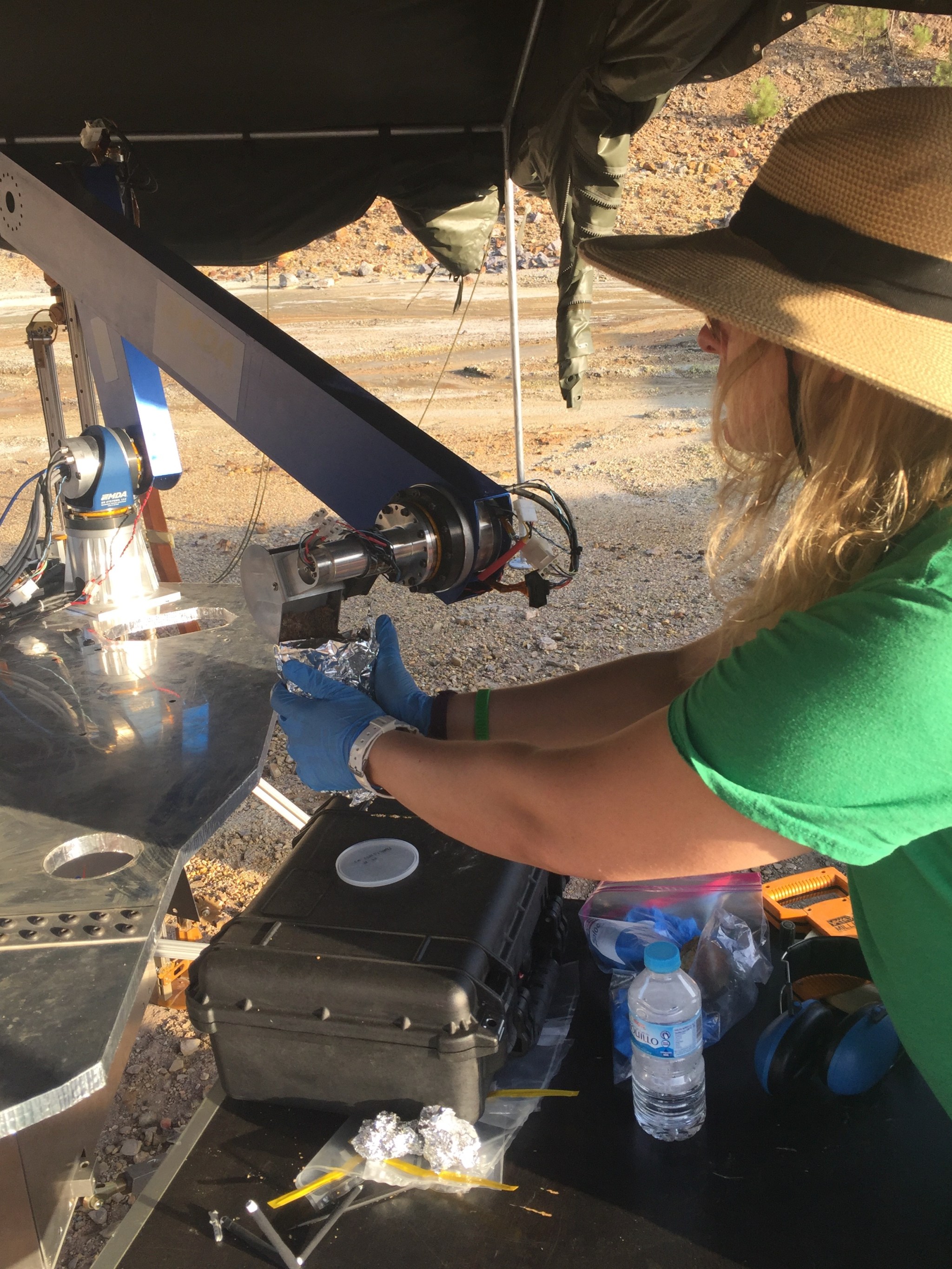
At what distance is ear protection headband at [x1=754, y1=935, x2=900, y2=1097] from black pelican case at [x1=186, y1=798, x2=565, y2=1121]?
1.12 feet

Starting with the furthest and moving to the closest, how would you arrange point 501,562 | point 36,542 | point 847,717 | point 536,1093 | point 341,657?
point 36,542
point 341,657
point 501,562
point 536,1093
point 847,717

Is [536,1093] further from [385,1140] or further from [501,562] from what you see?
[501,562]

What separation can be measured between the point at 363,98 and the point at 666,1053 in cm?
381

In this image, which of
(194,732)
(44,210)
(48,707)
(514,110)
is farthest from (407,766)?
(514,110)

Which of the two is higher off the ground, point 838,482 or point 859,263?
point 859,263

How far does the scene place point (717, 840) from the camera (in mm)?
908

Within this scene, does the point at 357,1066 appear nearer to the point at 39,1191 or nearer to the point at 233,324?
the point at 39,1191

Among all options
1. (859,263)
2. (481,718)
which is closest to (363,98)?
(481,718)

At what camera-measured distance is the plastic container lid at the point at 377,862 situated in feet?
4.88

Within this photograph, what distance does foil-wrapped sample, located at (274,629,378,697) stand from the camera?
1.58 m

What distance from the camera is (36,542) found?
2.36 metres

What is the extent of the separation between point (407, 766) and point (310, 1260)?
60 centimetres

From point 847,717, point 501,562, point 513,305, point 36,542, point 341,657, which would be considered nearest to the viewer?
point 847,717

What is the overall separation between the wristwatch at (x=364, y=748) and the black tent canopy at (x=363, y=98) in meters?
1.87
